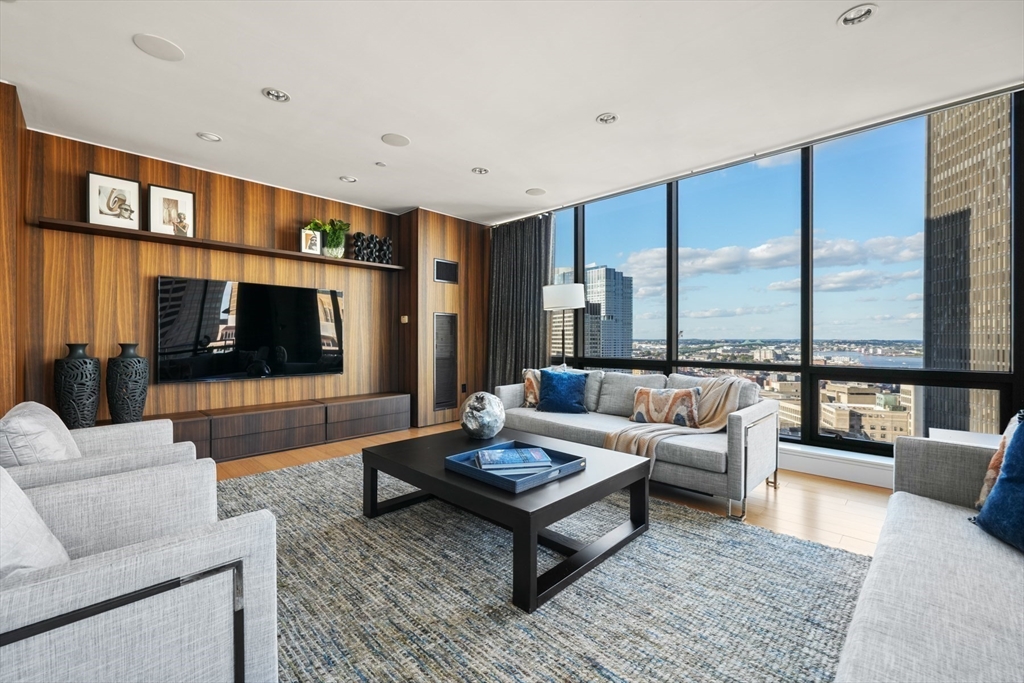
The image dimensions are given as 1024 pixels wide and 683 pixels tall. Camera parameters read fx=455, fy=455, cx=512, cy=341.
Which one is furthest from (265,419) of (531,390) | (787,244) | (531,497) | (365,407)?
(787,244)

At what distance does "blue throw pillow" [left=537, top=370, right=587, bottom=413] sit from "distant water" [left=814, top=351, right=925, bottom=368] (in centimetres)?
197

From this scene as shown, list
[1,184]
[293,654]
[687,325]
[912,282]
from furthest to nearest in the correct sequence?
[687,325]
[912,282]
[1,184]
[293,654]

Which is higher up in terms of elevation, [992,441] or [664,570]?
[992,441]

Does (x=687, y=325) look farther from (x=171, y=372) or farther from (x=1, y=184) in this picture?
(x=1, y=184)

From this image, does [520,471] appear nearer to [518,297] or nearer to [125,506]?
[125,506]

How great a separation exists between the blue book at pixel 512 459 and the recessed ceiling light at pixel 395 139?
2.43 meters

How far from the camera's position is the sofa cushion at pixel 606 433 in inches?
109

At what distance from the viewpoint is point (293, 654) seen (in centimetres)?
153

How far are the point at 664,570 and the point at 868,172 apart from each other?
132 inches

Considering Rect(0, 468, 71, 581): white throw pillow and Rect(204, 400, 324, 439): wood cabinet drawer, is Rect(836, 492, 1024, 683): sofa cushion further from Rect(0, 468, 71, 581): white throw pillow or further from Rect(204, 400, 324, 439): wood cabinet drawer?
Rect(204, 400, 324, 439): wood cabinet drawer

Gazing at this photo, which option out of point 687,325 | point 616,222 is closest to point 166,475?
point 687,325

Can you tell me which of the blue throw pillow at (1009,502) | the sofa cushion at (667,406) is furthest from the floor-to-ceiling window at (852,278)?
the blue throw pillow at (1009,502)

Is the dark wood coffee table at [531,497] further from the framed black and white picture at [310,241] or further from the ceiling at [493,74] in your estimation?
the framed black and white picture at [310,241]

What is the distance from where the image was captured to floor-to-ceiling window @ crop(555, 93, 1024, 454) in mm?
2994
